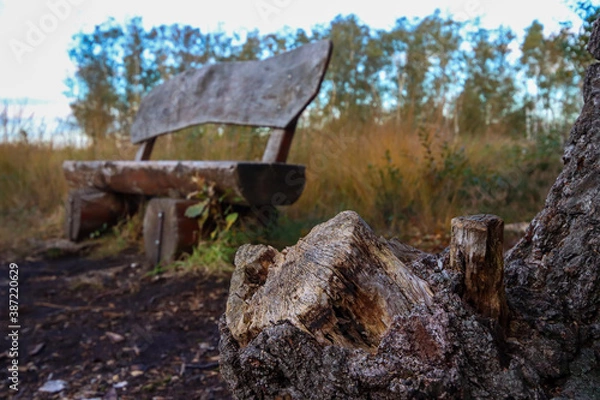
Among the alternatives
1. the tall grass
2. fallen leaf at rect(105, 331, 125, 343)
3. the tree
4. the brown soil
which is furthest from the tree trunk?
the tree

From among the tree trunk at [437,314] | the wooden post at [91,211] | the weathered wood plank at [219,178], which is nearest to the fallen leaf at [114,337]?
the weathered wood plank at [219,178]

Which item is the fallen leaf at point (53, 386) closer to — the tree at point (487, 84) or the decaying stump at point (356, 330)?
the decaying stump at point (356, 330)

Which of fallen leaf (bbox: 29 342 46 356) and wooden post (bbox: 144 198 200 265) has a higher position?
wooden post (bbox: 144 198 200 265)

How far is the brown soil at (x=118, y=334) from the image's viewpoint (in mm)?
1983

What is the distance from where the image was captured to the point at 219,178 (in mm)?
3084

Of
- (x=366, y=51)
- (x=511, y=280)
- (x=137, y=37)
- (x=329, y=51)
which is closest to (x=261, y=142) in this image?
(x=329, y=51)

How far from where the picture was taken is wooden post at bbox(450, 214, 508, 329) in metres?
0.89

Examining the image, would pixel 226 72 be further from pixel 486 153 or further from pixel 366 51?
pixel 366 51

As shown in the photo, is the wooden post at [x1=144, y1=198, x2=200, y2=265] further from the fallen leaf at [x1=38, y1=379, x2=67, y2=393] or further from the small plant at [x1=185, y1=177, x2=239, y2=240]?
the fallen leaf at [x1=38, y1=379, x2=67, y2=393]

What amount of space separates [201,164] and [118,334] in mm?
1125

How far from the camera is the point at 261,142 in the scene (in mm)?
5129

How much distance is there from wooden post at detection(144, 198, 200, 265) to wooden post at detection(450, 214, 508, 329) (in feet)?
8.88

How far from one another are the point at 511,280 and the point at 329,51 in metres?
2.55

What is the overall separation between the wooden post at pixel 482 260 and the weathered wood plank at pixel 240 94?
2519mm
